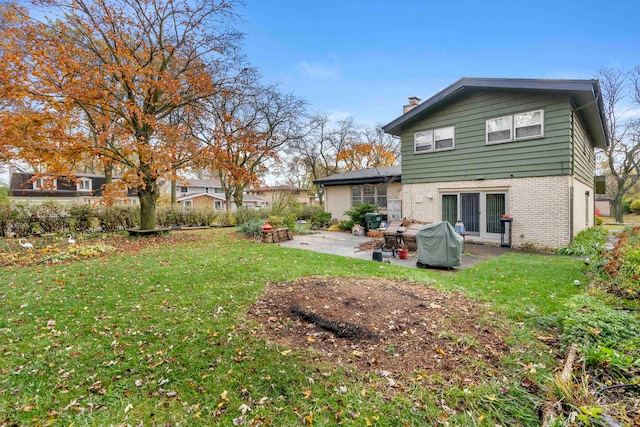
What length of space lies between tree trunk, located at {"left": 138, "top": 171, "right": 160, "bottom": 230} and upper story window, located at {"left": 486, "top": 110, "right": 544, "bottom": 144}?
478 inches

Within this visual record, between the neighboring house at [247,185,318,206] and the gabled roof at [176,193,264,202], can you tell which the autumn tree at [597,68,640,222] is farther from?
the gabled roof at [176,193,264,202]

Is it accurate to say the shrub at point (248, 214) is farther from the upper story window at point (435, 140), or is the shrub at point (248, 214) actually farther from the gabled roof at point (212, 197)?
the gabled roof at point (212, 197)

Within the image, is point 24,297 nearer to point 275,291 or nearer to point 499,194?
point 275,291

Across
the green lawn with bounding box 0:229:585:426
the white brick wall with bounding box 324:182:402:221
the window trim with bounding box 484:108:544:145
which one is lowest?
the green lawn with bounding box 0:229:585:426

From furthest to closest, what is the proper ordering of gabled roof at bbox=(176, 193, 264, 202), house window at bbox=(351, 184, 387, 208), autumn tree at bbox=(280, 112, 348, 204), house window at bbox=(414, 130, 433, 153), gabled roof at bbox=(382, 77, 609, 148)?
gabled roof at bbox=(176, 193, 264, 202), autumn tree at bbox=(280, 112, 348, 204), house window at bbox=(351, 184, 387, 208), house window at bbox=(414, 130, 433, 153), gabled roof at bbox=(382, 77, 609, 148)

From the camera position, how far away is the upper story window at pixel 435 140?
35.8 feet

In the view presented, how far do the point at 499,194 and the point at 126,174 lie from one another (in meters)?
12.6

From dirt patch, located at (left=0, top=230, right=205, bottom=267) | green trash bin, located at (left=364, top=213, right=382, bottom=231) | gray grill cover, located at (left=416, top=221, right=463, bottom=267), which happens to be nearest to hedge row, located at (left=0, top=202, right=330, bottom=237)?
dirt patch, located at (left=0, top=230, right=205, bottom=267)

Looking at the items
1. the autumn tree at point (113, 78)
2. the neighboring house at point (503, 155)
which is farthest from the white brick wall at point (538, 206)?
the autumn tree at point (113, 78)

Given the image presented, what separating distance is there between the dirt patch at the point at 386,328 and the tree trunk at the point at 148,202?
8.51 meters

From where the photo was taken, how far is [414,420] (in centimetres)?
226

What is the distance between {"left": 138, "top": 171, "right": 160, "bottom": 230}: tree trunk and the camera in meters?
11.0

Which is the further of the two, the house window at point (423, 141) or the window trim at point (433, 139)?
the house window at point (423, 141)

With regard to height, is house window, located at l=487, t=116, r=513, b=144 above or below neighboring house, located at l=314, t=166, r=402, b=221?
above
